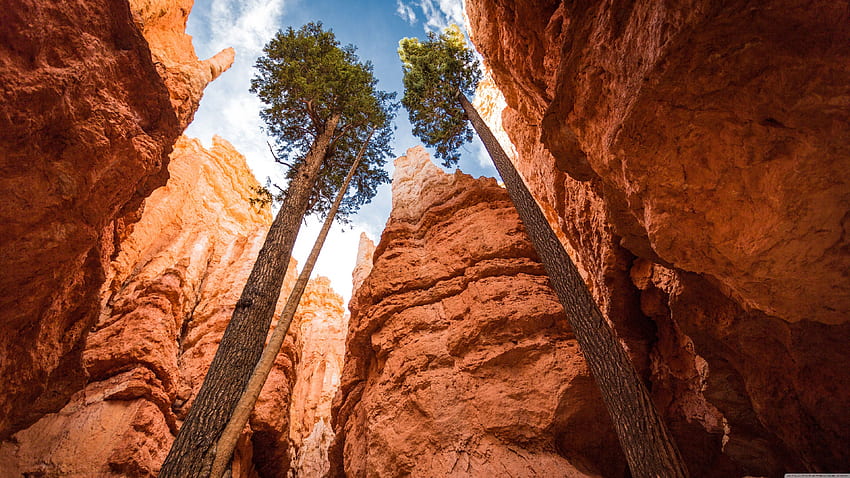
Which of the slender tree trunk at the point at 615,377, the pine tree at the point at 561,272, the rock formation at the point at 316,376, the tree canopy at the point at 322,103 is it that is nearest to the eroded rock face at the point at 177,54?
the tree canopy at the point at 322,103

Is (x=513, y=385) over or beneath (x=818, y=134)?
beneath

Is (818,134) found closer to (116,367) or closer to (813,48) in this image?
(813,48)

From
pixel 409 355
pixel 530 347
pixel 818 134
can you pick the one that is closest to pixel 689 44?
pixel 818 134

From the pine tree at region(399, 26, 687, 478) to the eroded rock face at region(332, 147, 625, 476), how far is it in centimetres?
145

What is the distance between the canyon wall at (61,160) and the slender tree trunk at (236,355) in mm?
2041

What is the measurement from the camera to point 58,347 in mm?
5520

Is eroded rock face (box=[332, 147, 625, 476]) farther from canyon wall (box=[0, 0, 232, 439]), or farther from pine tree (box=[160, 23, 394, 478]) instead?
canyon wall (box=[0, 0, 232, 439])

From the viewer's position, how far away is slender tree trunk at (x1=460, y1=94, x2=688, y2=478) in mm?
3963

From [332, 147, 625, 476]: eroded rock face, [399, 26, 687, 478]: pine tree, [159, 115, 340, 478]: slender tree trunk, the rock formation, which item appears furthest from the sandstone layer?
[399, 26, 687, 478]: pine tree

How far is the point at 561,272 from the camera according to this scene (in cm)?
594

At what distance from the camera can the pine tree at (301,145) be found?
5.25 m

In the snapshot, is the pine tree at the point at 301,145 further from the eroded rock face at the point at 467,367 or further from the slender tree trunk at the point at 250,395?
the eroded rock face at the point at 467,367

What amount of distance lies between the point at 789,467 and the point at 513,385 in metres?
4.86

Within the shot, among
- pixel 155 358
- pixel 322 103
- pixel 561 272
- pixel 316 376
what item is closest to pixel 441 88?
pixel 322 103
